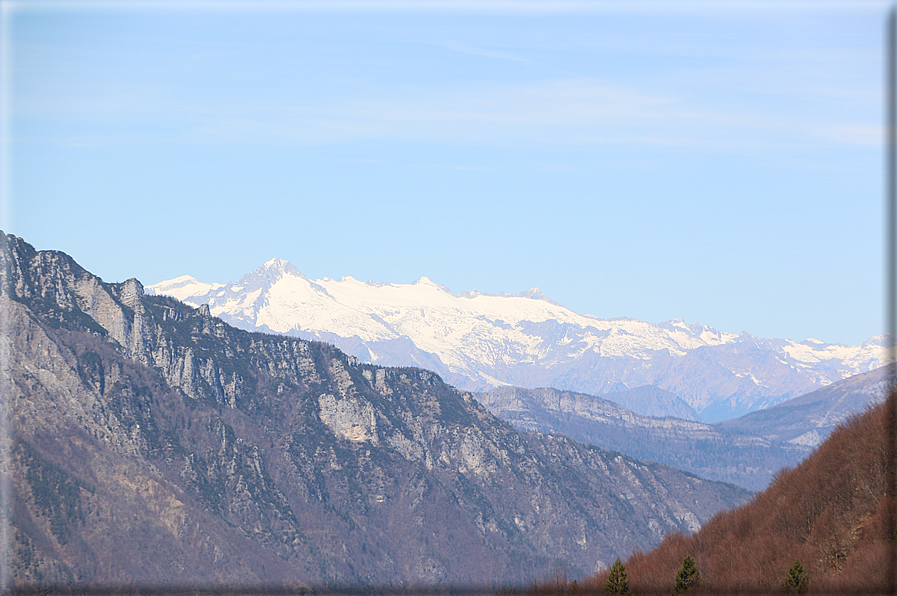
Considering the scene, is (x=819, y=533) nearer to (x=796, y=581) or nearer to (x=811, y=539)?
(x=811, y=539)

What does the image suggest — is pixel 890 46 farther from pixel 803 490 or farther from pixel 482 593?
pixel 803 490

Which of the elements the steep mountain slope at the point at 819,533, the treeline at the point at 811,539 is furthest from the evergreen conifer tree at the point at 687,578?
the steep mountain slope at the point at 819,533

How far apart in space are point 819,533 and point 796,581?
50.4 ft

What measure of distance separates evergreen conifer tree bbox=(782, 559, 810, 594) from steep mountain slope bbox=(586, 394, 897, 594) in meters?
0.84

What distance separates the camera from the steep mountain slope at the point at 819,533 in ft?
222

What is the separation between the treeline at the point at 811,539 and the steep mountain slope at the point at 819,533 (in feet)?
0.31

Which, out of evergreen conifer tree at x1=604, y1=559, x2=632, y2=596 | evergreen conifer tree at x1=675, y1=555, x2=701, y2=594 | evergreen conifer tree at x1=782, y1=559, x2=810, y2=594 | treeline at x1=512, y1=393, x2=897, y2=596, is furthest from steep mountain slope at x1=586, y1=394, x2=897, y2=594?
evergreen conifer tree at x1=604, y1=559, x2=632, y2=596

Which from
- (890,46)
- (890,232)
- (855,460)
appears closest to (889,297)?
(890,232)

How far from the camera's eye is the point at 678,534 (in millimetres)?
104438

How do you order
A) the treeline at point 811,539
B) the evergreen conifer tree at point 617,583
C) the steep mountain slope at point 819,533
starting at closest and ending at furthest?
the treeline at point 811,539, the steep mountain slope at point 819,533, the evergreen conifer tree at point 617,583

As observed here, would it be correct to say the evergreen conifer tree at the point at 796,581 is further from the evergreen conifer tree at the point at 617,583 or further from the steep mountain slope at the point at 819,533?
the evergreen conifer tree at the point at 617,583

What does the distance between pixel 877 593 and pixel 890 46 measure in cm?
3060

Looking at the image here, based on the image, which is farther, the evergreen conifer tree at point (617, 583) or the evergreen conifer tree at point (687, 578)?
the evergreen conifer tree at point (617, 583)

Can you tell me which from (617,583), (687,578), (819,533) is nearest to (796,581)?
(687,578)
